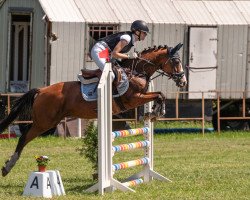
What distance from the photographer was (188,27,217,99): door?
24.0m

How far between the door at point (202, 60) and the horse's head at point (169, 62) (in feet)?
34.9

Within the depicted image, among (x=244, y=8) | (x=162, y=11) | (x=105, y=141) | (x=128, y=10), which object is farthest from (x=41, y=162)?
(x=244, y=8)

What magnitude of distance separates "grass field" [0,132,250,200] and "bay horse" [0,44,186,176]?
2.72 ft

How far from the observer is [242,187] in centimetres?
1248

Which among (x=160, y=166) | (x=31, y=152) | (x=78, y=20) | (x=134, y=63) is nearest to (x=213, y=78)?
(x=78, y=20)

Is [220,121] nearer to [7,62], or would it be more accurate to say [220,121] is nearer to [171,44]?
[171,44]

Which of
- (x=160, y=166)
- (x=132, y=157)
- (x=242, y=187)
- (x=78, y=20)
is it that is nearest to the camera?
(x=242, y=187)

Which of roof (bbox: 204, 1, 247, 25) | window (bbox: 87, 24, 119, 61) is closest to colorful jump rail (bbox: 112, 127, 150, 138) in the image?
window (bbox: 87, 24, 119, 61)

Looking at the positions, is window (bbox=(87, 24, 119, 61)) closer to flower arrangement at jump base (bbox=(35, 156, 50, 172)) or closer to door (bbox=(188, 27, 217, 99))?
door (bbox=(188, 27, 217, 99))

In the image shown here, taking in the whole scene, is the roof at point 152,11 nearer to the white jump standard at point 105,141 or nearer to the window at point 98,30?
the window at point 98,30

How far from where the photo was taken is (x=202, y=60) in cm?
2419

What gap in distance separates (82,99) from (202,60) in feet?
38.0

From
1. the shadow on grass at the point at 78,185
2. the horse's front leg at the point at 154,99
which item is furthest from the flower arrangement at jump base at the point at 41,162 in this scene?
the horse's front leg at the point at 154,99

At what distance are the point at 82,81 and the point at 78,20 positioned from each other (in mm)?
Result: 10001
